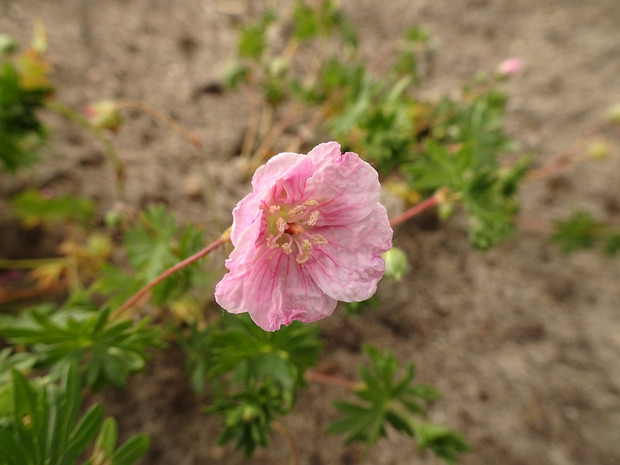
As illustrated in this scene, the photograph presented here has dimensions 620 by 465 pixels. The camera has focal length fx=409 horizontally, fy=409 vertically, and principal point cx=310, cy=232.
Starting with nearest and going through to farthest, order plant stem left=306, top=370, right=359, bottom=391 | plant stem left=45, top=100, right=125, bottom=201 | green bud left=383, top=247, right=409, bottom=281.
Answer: green bud left=383, top=247, right=409, bottom=281 < plant stem left=306, top=370, right=359, bottom=391 < plant stem left=45, top=100, right=125, bottom=201

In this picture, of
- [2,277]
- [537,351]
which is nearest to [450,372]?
[537,351]

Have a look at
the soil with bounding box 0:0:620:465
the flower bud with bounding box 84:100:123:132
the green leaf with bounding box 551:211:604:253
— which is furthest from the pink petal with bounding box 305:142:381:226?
the green leaf with bounding box 551:211:604:253

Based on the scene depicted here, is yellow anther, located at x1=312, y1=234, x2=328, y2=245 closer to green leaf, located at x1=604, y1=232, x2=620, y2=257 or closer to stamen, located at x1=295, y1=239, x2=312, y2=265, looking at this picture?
stamen, located at x1=295, y1=239, x2=312, y2=265

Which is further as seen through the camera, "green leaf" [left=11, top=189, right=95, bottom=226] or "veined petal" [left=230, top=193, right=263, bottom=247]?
"green leaf" [left=11, top=189, right=95, bottom=226]

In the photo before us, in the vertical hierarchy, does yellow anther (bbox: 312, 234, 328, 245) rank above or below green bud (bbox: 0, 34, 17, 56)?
below

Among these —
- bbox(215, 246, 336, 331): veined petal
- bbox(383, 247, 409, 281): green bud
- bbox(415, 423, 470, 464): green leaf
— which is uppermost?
bbox(215, 246, 336, 331): veined petal

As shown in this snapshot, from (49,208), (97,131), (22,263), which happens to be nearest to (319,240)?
(97,131)

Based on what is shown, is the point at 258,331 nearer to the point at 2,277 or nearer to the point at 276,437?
the point at 276,437

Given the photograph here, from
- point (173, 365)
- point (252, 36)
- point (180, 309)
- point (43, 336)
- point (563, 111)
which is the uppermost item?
point (252, 36)
